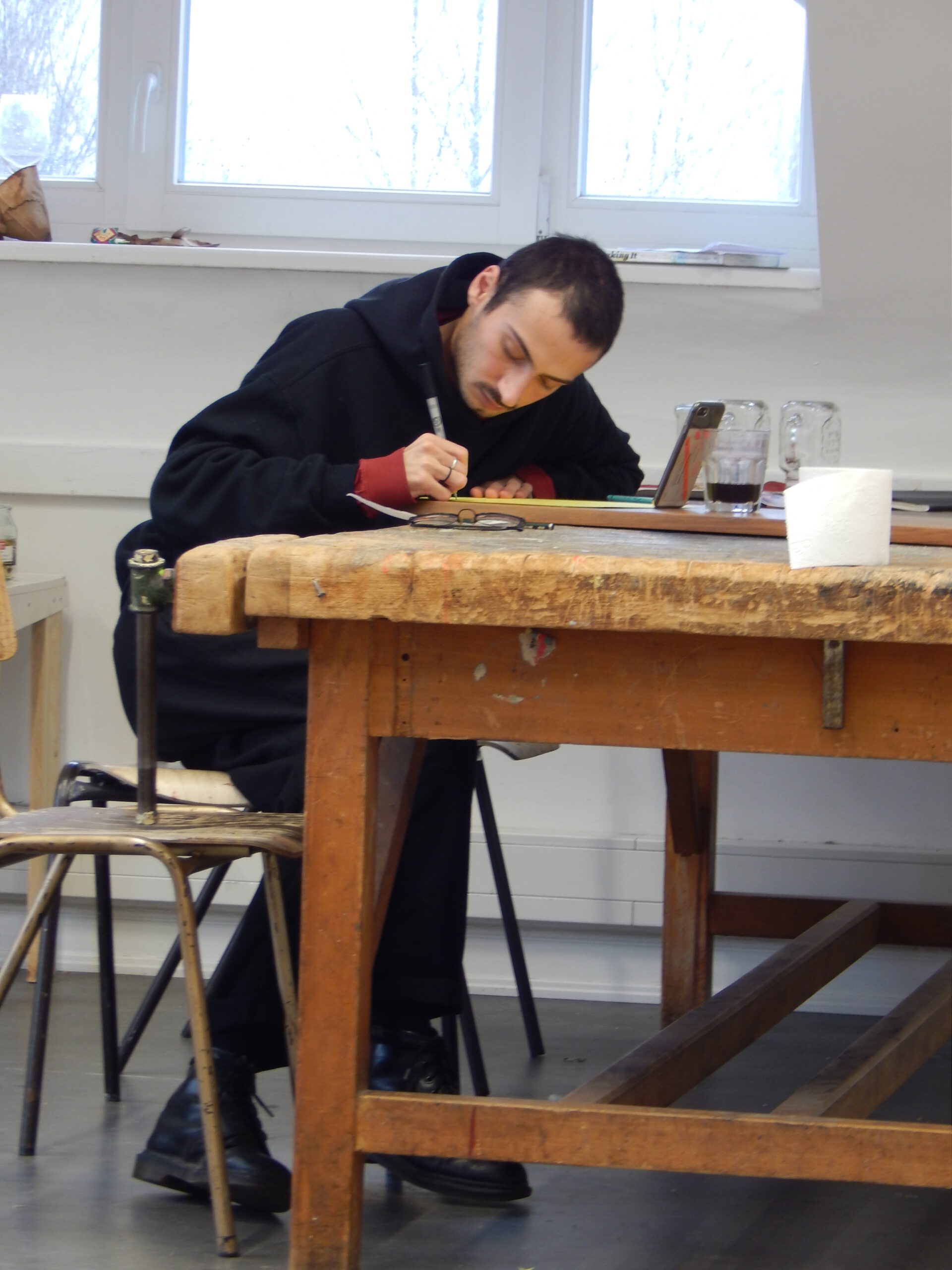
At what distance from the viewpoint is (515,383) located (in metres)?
1.93

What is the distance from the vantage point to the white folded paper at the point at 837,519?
3.59 ft

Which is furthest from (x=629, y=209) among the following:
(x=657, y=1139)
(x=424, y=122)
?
(x=657, y=1139)

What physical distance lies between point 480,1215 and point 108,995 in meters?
0.69

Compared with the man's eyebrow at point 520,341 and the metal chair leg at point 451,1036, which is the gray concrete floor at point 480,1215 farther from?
the man's eyebrow at point 520,341

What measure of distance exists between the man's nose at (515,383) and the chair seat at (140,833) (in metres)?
0.68

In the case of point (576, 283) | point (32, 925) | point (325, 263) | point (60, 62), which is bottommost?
point (32, 925)

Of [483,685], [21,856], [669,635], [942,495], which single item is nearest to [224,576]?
[483,685]

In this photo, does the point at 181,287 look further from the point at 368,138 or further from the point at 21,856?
the point at 21,856

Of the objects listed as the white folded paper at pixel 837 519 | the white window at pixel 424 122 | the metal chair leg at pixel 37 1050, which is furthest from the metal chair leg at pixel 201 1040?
the white window at pixel 424 122

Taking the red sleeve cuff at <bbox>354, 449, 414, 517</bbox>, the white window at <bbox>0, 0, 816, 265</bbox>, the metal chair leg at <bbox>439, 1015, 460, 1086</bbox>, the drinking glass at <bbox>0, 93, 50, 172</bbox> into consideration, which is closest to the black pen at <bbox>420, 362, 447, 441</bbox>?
the red sleeve cuff at <bbox>354, 449, 414, 517</bbox>

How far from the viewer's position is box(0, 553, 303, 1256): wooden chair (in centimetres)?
139

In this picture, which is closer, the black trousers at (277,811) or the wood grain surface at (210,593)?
the wood grain surface at (210,593)

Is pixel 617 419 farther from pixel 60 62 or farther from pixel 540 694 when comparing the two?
pixel 540 694

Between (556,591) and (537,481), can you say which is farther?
(537,481)
